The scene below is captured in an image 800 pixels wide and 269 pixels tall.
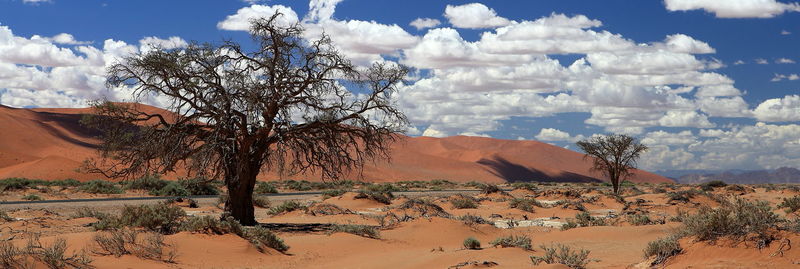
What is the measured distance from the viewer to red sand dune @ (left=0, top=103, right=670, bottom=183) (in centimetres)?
7743

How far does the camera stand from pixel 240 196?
2105 centimetres

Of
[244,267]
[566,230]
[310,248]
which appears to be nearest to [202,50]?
[310,248]

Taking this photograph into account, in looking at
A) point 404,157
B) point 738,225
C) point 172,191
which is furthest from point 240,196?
point 404,157

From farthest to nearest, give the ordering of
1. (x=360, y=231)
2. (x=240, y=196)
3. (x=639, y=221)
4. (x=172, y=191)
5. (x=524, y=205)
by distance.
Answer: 1. (x=172, y=191)
2. (x=524, y=205)
3. (x=639, y=221)
4. (x=240, y=196)
5. (x=360, y=231)

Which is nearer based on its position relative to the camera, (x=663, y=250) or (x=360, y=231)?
(x=663, y=250)

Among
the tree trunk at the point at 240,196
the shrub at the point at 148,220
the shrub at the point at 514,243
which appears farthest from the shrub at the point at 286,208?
the shrub at the point at 514,243

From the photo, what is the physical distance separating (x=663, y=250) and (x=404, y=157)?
124452mm

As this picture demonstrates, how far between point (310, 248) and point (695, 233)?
29.8 ft

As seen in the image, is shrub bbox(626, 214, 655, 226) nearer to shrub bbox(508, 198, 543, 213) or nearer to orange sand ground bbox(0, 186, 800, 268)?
orange sand ground bbox(0, 186, 800, 268)

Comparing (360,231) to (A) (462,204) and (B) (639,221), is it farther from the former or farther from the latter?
(A) (462,204)

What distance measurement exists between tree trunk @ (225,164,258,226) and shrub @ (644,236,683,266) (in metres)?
12.7

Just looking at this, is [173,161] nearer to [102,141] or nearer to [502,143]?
[102,141]

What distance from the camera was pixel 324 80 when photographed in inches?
822

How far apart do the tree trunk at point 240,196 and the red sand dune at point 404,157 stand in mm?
16350
